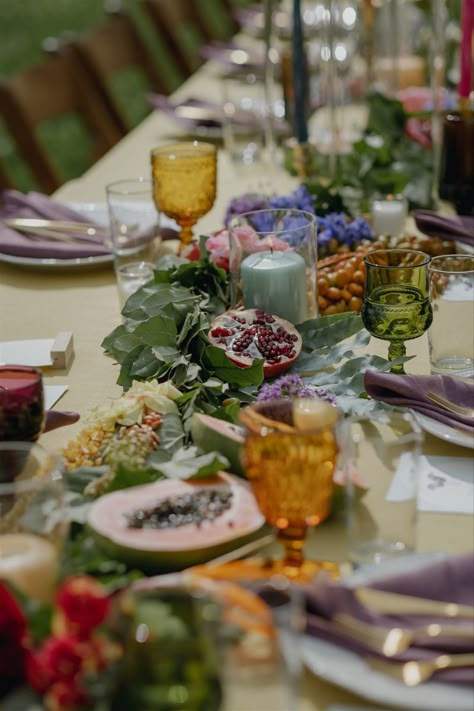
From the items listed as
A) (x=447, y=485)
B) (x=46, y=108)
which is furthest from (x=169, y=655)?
(x=46, y=108)

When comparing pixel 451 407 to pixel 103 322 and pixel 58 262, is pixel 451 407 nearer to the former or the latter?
pixel 103 322

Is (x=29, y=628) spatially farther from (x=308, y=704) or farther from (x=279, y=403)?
(x=279, y=403)

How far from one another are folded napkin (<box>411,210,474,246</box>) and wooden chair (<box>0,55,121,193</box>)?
135 centimetres

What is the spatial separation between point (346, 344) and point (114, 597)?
64 centimetres

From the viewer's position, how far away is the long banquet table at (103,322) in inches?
39.4

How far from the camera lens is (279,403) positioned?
38.9 inches

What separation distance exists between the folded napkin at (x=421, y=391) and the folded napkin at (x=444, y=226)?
590 mm

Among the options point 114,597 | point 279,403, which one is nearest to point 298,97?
point 279,403

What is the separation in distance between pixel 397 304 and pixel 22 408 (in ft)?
1.65

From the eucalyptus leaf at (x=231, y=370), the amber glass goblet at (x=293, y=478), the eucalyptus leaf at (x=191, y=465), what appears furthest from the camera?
the eucalyptus leaf at (x=231, y=370)

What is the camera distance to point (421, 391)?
4.06 ft

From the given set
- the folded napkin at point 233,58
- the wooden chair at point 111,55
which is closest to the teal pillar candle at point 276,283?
the wooden chair at point 111,55

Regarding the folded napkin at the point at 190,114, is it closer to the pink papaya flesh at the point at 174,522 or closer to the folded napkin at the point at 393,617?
the pink papaya flesh at the point at 174,522

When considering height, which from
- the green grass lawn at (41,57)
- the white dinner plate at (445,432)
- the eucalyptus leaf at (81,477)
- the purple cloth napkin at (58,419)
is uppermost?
the eucalyptus leaf at (81,477)
